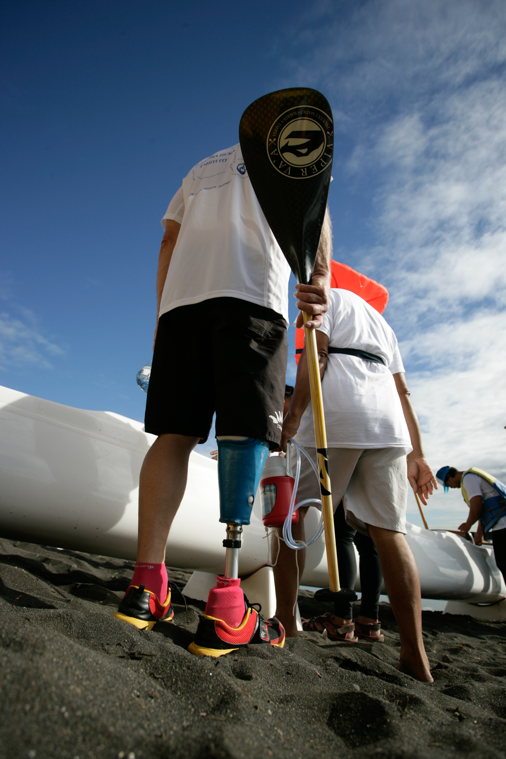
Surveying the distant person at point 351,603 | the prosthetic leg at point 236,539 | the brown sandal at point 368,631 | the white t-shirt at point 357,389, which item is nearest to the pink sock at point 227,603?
the prosthetic leg at point 236,539

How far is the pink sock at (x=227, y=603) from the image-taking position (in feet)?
3.62

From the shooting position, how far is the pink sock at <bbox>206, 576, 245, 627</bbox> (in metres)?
1.10

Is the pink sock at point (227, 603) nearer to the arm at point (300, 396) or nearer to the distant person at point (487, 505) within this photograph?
the arm at point (300, 396)

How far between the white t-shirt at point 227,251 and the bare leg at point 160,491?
1.54ft

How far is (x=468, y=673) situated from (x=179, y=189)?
214 centimetres

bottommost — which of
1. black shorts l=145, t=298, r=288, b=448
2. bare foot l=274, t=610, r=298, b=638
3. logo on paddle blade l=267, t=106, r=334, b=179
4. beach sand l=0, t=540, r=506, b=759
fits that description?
bare foot l=274, t=610, r=298, b=638

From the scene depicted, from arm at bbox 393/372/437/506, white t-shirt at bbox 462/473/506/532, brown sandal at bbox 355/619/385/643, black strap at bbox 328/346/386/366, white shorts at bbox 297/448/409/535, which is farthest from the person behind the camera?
white t-shirt at bbox 462/473/506/532

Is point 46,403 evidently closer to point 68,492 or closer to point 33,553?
point 68,492

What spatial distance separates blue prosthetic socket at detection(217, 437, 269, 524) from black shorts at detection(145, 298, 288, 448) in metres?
0.04

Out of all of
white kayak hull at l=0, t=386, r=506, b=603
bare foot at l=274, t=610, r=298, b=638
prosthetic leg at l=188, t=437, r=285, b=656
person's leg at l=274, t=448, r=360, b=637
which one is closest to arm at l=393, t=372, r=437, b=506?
person's leg at l=274, t=448, r=360, b=637

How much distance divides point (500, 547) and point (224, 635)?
13.0 ft

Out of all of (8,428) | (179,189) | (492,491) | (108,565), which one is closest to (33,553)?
(108,565)

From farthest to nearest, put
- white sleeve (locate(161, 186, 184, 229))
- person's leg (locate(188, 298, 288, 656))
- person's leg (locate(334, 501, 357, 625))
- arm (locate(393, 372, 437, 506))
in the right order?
person's leg (locate(334, 501, 357, 625)), arm (locate(393, 372, 437, 506)), white sleeve (locate(161, 186, 184, 229)), person's leg (locate(188, 298, 288, 656))

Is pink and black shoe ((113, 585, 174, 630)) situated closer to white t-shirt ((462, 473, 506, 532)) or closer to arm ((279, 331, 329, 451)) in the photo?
arm ((279, 331, 329, 451))
